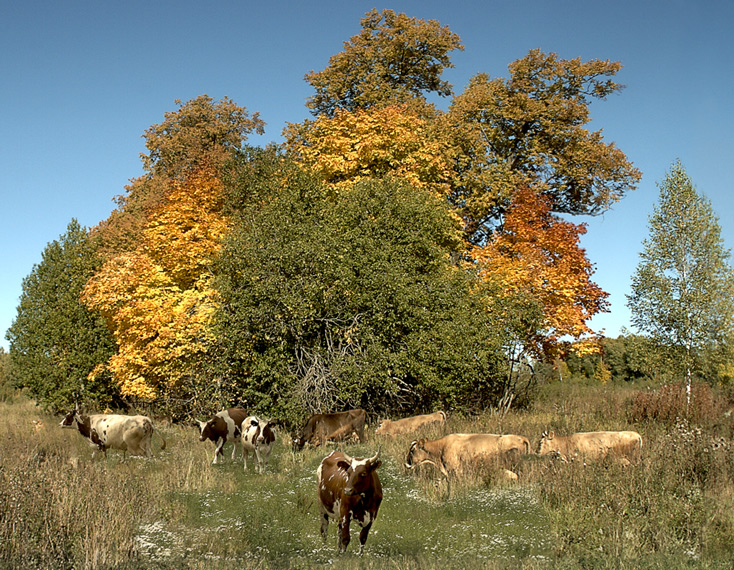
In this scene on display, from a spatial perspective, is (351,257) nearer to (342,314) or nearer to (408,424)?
(342,314)

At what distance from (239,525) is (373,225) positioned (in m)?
14.0

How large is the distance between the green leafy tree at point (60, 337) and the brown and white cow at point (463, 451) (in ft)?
65.8

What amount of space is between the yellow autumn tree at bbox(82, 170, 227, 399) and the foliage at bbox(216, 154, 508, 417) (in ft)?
6.82

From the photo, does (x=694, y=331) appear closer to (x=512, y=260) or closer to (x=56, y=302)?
(x=512, y=260)

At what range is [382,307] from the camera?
21406mm

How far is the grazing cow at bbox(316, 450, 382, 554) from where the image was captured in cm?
848

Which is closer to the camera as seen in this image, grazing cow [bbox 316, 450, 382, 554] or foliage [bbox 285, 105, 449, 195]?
grazing cow [bbox 316, 450, 382, 554]

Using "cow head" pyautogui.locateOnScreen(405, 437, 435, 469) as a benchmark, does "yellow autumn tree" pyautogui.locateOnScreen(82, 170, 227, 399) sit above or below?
above

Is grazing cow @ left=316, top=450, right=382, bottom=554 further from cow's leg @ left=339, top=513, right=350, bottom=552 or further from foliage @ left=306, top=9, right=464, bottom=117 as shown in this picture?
foliage @ left=306, top=9, right=464, bottom=117

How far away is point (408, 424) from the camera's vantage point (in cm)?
1944

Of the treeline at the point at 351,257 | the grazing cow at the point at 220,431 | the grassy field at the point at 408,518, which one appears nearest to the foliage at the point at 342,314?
the treeline at the point at 351,257

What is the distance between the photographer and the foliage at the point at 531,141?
30.8 meters

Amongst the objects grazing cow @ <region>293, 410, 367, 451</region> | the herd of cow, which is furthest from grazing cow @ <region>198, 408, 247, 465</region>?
grazing cow @ <region>293, 410, 367, 451</region>

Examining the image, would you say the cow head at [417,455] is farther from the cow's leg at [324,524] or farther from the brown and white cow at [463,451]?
the cow's leg at [324,524]
